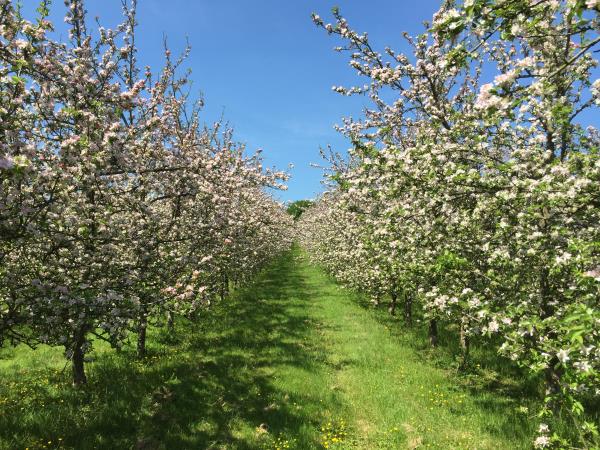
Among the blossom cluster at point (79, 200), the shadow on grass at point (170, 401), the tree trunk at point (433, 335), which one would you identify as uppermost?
the blossom cluster at point (79, 200)

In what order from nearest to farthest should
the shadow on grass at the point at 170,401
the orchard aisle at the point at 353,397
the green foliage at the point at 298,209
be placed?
the shadow on grass at the point at 170,401, the orchard aisle at the point at 353,397, the green foliage at the point at 298,209

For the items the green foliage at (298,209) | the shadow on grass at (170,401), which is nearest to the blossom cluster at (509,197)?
the shadow on grass at (170,401)

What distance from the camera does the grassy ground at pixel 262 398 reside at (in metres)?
8.05

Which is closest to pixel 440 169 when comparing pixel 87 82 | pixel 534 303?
pixel 534 303

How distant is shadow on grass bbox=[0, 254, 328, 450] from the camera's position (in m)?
7.96

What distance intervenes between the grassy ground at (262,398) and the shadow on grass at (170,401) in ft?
0.10

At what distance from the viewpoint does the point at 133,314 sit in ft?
24.4

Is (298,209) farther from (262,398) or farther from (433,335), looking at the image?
(262,398)

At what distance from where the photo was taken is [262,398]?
10227mm

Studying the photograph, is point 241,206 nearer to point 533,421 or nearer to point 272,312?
point 272,312

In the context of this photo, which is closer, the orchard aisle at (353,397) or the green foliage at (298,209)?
the orchard aisle at (353,397)

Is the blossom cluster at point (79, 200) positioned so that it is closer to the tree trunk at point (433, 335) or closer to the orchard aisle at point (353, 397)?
the orchard aisle at point (353, 397)

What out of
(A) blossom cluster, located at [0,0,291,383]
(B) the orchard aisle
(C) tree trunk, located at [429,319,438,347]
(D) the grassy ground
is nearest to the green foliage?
(B) the orchard aisle

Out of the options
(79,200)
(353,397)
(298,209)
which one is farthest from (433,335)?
(298,209)
